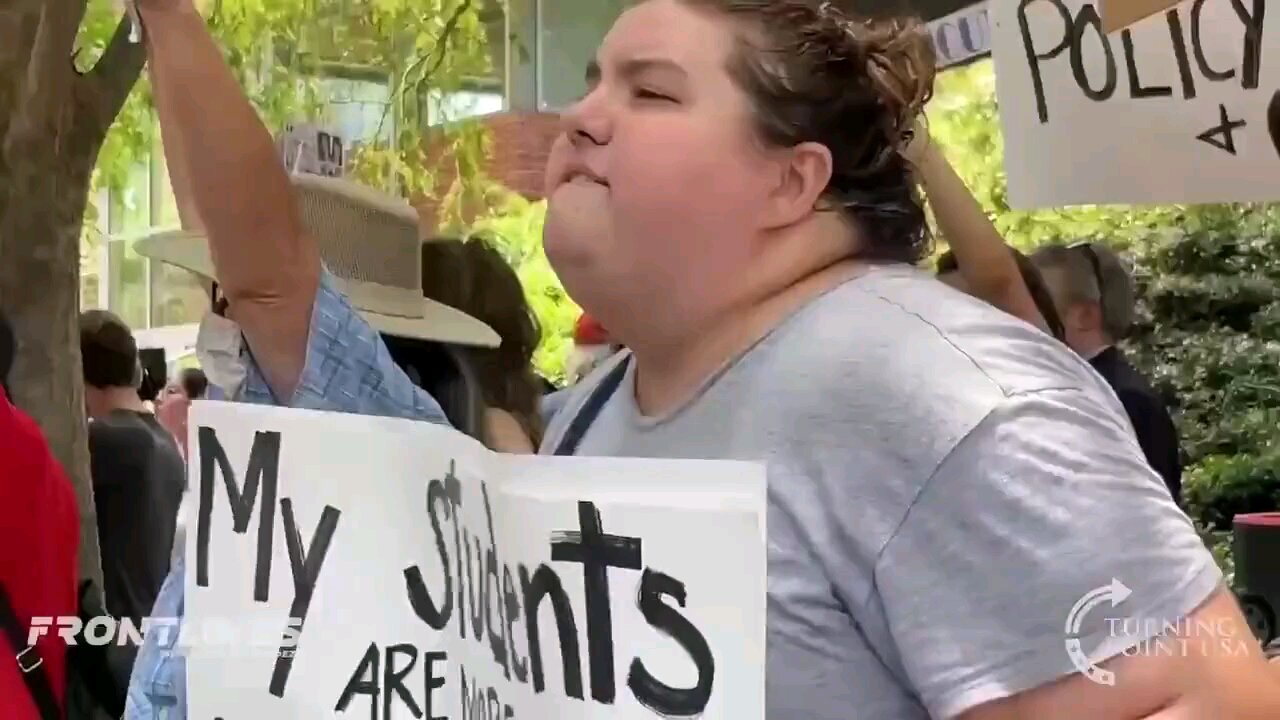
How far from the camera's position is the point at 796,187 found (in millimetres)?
395

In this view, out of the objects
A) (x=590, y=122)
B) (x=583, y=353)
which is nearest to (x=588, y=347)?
(x=583, y=353)

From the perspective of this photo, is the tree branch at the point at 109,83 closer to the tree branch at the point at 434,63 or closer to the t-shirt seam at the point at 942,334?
the tree branch at the point at 434,63

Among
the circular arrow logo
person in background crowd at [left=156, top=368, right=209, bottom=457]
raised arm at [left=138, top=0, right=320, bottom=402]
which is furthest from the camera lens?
person in background crowd at [left=156, top=368, right=209, bottom=457]

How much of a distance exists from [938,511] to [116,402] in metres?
0.39

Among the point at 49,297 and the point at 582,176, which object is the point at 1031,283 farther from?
the point at 49,297

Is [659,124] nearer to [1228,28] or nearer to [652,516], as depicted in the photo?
[652,516]

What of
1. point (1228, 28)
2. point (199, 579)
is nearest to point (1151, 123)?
point (1228, 28)

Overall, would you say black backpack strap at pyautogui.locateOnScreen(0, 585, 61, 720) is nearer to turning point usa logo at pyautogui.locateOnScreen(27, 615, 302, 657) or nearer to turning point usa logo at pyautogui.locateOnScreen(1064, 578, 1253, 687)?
turning point usa logo at pyautogui.locateOnScreen(27, 615, 302, 657)

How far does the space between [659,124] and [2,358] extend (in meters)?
0.32

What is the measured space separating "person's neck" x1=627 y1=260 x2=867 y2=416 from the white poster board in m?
0.19

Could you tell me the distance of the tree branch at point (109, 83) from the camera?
0.52 metres

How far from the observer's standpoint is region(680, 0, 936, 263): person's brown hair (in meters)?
0.39

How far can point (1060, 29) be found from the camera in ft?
1.87

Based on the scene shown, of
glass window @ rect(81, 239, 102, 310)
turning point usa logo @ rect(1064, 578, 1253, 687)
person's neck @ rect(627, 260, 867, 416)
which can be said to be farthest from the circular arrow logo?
glass window @ rect(81, 239, 102, 310)
